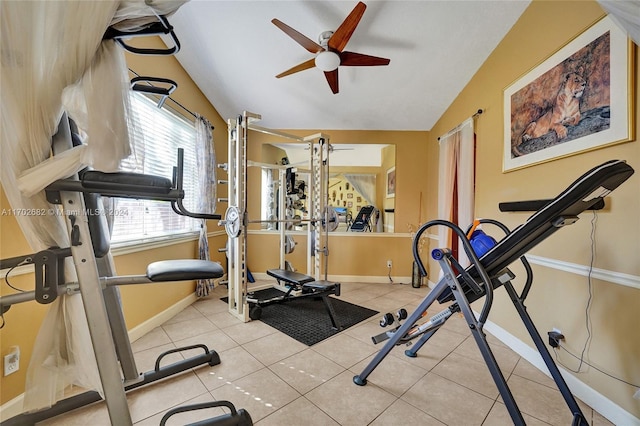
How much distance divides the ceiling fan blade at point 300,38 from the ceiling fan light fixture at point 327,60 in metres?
0.05

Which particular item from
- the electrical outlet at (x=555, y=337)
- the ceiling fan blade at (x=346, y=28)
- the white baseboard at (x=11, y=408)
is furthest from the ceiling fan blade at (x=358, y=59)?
the white baseboard at (x=11, y=408)

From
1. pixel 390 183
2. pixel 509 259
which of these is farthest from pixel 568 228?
pixel 390 183

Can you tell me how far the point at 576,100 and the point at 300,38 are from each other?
2018 millimetres

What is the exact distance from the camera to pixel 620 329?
1310 millimetres

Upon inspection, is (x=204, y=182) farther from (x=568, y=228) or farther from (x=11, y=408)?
(x=568, y=228)

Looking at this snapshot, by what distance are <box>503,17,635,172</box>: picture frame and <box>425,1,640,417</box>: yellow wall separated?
61mm

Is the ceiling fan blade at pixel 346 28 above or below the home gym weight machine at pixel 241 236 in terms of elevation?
above

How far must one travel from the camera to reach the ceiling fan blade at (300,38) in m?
1.85

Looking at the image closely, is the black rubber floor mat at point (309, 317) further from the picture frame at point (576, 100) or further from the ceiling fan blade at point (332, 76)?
the ceiling fan blade at point (332, 76)

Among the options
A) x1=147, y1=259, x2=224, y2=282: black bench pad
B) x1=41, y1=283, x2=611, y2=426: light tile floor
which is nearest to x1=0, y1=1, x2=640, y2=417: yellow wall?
x1=41, y1=283, x2=611, y2=426: light tile floor

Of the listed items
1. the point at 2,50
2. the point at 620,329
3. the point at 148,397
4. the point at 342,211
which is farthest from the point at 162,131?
the point at 620,329

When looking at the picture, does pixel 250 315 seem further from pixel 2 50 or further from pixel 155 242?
pixel 2 50

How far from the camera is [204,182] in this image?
298cm

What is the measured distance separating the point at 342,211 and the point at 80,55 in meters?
4.63
